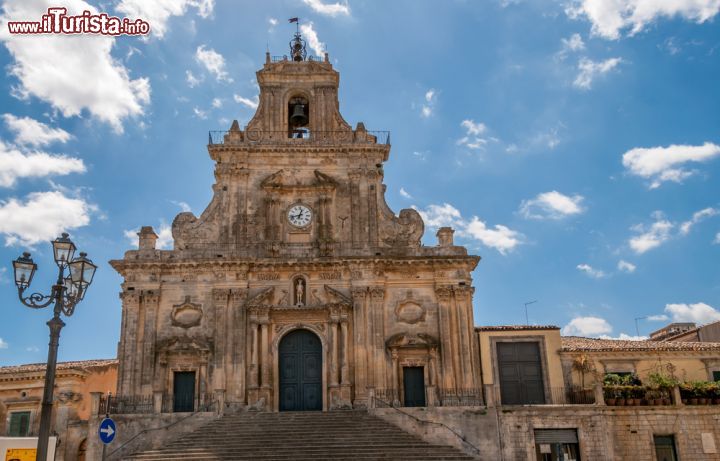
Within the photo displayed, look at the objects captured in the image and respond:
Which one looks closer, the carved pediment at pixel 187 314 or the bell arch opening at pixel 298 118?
the carved pediment at pixel 187 314

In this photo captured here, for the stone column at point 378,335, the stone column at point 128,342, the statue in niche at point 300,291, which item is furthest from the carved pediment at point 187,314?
the stone column at point 378,335

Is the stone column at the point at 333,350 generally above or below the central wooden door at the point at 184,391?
above

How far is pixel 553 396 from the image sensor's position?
27328 millimetres

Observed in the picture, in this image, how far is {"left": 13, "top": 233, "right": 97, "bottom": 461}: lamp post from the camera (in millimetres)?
11562

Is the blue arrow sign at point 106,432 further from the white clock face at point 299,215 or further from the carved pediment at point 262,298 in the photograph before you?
the white clock face at point 299,215

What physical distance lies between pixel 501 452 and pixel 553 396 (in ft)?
16.3

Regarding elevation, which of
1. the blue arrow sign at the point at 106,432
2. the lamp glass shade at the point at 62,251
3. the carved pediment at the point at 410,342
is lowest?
the blue arrow sign at the point at 106,432

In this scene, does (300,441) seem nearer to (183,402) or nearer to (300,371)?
(300,371)

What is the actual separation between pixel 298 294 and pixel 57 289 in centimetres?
1679

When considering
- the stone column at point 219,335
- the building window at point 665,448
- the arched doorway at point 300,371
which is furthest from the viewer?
the arched doorway at point 300,371

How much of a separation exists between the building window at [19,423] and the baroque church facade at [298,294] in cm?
656

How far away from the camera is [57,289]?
1198cm

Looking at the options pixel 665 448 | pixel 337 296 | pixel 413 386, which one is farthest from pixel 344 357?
pixel 665 448

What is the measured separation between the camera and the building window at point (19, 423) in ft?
98.2
